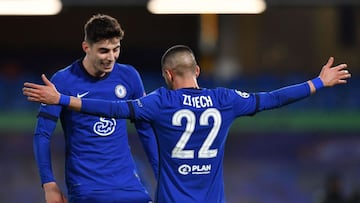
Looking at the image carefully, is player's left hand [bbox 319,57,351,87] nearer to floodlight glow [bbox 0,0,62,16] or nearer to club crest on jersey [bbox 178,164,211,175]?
club crest on jersey [bbox 178,164,211,175]

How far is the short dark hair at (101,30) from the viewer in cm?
799

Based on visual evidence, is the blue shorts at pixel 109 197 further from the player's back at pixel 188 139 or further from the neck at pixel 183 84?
the neck at pixel 183 84

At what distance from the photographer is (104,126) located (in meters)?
8.24

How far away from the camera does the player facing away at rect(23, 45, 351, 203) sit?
24.6 ft

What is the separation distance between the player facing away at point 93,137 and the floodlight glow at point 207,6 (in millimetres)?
8065

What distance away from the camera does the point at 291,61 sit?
2003 cm

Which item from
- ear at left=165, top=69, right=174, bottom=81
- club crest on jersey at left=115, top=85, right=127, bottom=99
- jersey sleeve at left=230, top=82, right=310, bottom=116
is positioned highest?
ear at left=165, top=69, right=174, bottom=81

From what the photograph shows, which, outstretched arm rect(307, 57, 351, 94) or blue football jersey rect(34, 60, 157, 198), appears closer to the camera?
outstretched arm rect(307, 57, 351, 94)

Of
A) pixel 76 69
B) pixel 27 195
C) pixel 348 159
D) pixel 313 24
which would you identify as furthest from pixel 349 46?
pixel 76 69

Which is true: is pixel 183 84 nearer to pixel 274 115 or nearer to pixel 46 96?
pixel 46 96

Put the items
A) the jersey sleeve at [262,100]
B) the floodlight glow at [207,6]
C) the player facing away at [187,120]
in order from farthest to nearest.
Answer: the floodlight glow at [207,6] < the jersey sleeve at [262,100] < the player facing away at [187,120]

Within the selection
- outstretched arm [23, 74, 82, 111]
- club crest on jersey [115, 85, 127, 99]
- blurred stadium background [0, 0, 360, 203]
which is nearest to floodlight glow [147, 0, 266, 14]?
blurred stadium background [0, 0, 360, 203]

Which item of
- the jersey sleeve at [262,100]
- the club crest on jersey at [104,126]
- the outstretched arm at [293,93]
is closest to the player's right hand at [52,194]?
the club crest on jersey at [104,126]

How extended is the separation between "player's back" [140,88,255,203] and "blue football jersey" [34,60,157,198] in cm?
76
